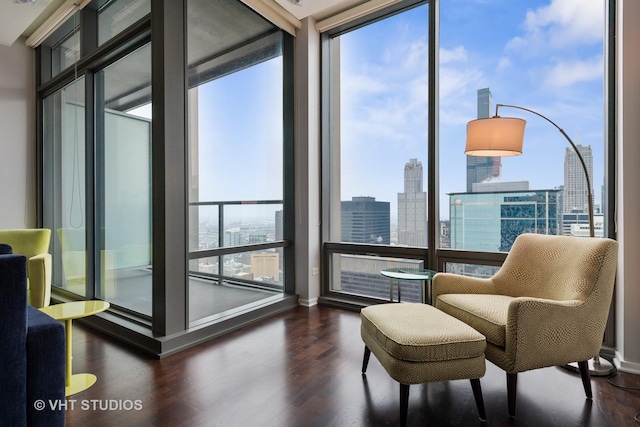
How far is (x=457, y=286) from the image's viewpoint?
7.91 feet

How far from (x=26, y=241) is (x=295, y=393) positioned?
2.86 meters

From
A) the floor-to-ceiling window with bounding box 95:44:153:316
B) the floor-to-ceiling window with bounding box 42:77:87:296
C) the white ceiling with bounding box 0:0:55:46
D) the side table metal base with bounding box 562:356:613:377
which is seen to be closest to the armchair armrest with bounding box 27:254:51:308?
the floor-to-ceiling window with bounding box 95:44:153:316

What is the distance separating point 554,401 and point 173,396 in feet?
6.71

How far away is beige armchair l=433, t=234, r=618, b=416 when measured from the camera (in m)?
1.76

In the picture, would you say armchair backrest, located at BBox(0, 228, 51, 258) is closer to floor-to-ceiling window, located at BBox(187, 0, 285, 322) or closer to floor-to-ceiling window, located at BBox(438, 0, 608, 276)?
floor-to-ceiling window, located at BBox(187, 0, 285, 322)

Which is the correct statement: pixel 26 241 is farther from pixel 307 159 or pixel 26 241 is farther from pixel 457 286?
pixel 457 286

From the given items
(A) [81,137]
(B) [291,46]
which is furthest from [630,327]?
(A) [81,137]

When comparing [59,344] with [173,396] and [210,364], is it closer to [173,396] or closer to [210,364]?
[173,396]

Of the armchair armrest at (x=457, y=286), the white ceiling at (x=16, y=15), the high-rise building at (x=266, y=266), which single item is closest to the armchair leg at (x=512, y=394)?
the armchair armrest at (x=457, y=286)

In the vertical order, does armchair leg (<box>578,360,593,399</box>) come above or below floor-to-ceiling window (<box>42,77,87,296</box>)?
below

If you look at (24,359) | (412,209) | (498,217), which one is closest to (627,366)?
(498,217)

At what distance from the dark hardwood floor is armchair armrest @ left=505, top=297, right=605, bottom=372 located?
26 centimetres

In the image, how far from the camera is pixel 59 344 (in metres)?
1.40

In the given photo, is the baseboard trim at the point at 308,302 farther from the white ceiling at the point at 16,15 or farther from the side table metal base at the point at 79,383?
the white ceiling at the point at 16,15
